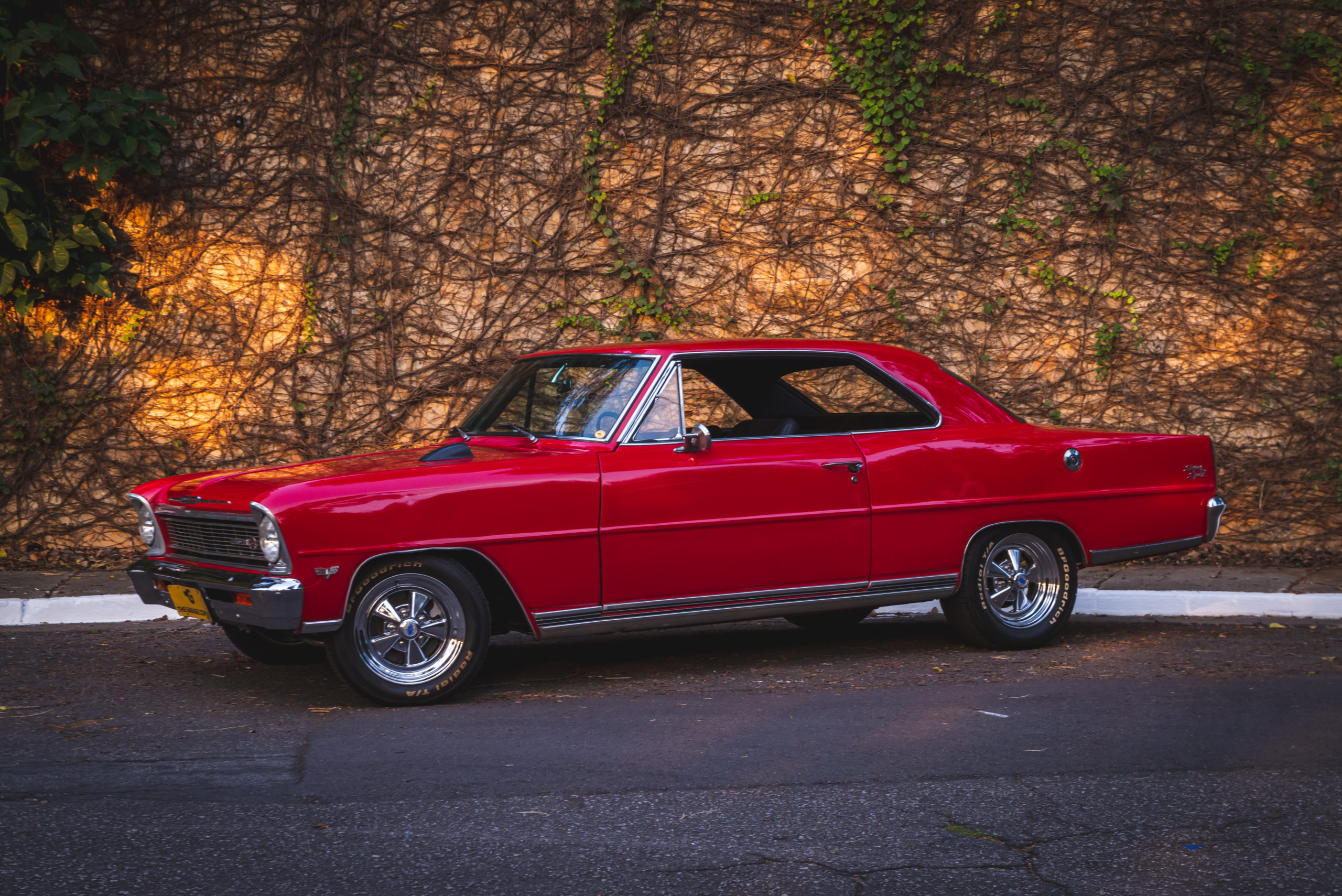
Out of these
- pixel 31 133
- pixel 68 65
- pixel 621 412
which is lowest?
pixel 621 412

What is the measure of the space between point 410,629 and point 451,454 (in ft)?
2.77

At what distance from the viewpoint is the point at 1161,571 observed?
8500mm

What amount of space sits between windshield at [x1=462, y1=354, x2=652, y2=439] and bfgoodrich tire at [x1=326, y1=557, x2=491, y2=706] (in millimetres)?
930

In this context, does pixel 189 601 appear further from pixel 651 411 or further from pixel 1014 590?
pixel 1014 590

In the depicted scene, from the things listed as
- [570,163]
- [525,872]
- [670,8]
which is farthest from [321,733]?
[670,8]

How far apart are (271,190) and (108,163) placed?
46.7 inches

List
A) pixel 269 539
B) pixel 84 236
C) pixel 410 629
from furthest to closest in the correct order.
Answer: pixel 84 236, pixel 410 629, pixel 269 539

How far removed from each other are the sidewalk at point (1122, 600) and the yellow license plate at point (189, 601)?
1833 millimetres

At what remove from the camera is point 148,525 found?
18.2 ft

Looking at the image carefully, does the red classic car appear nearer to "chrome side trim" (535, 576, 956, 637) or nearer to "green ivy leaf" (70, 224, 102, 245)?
"chrome side trim" (535, 576, 956, 637)

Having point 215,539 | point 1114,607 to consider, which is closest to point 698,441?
point 215,539

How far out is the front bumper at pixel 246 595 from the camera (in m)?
4.82

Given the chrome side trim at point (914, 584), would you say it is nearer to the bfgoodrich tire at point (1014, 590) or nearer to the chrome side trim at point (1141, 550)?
the bfgoodrich tire at point (1014, 590)

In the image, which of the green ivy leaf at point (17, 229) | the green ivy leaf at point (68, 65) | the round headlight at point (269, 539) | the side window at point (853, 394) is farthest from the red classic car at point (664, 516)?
the green ivy leaf at point (68, 65)
